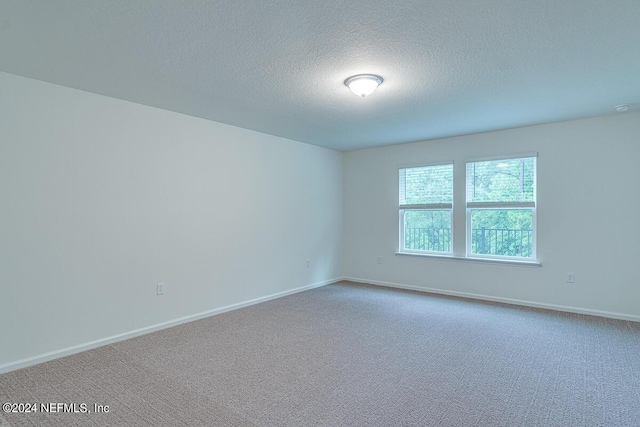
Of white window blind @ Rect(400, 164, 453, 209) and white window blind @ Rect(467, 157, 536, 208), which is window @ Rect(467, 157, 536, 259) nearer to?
white window blind @ Rect(467, 157, 536, 208)

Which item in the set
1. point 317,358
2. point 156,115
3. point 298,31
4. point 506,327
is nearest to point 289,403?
point 317,358

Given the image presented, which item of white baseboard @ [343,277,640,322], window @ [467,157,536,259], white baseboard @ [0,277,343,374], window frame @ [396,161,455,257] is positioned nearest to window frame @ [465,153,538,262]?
window @ [467,157,536,259]

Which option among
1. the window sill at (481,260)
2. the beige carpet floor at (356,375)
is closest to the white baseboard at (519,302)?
the beige carpet floor at (356,375)

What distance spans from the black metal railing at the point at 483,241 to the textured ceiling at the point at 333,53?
66.7 inches

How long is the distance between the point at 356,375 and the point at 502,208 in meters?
3.36

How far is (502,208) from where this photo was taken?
188 inches

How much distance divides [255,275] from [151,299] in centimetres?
145

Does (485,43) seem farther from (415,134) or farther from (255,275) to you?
(255,275)

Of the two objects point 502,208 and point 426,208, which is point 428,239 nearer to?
point 426,208

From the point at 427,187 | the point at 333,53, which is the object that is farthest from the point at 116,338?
the point at 427,187

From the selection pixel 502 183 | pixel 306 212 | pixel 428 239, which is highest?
pixel 502 183

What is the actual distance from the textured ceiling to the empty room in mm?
22

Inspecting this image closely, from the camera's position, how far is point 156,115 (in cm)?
375

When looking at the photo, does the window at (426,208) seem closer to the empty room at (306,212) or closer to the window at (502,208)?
the empty room at (306,212)
